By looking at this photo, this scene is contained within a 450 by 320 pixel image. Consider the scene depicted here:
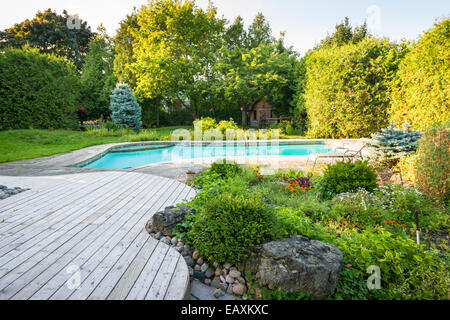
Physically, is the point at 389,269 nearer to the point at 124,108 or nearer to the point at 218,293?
the point at 218,293

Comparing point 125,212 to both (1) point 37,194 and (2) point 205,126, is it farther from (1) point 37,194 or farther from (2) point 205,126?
(2) point 205,126

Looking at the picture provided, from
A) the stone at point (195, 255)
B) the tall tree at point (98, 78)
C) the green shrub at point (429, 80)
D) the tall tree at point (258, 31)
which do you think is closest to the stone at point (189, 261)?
the stone at point (195, 255)

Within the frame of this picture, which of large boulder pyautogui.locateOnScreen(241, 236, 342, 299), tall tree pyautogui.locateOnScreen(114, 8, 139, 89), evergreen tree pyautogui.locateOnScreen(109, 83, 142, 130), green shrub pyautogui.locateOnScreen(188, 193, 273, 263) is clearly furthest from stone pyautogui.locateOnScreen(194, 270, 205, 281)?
tall tree pyautogui.locateOnScreen(114, 8, 139, 89)

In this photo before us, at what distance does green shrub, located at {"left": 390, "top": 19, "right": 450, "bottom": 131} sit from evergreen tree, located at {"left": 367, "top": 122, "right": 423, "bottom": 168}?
0.93 m

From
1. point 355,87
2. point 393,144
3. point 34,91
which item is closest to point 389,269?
point 393,144

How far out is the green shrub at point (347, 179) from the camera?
3.77 m

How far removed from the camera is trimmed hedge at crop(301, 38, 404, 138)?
10.0 metres

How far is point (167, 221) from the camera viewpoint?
258 cm

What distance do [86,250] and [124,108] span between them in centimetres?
1484

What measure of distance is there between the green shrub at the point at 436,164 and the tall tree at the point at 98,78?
1876 cm

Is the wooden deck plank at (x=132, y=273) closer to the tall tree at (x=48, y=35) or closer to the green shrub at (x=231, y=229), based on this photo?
Answer: the green shrub at (x=231, y=229)

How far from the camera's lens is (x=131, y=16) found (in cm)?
1933

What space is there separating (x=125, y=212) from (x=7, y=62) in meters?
13.9

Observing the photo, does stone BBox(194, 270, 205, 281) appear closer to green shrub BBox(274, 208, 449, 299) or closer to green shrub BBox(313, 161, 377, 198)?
green shrub BBox(274, 208, 449, 299)
